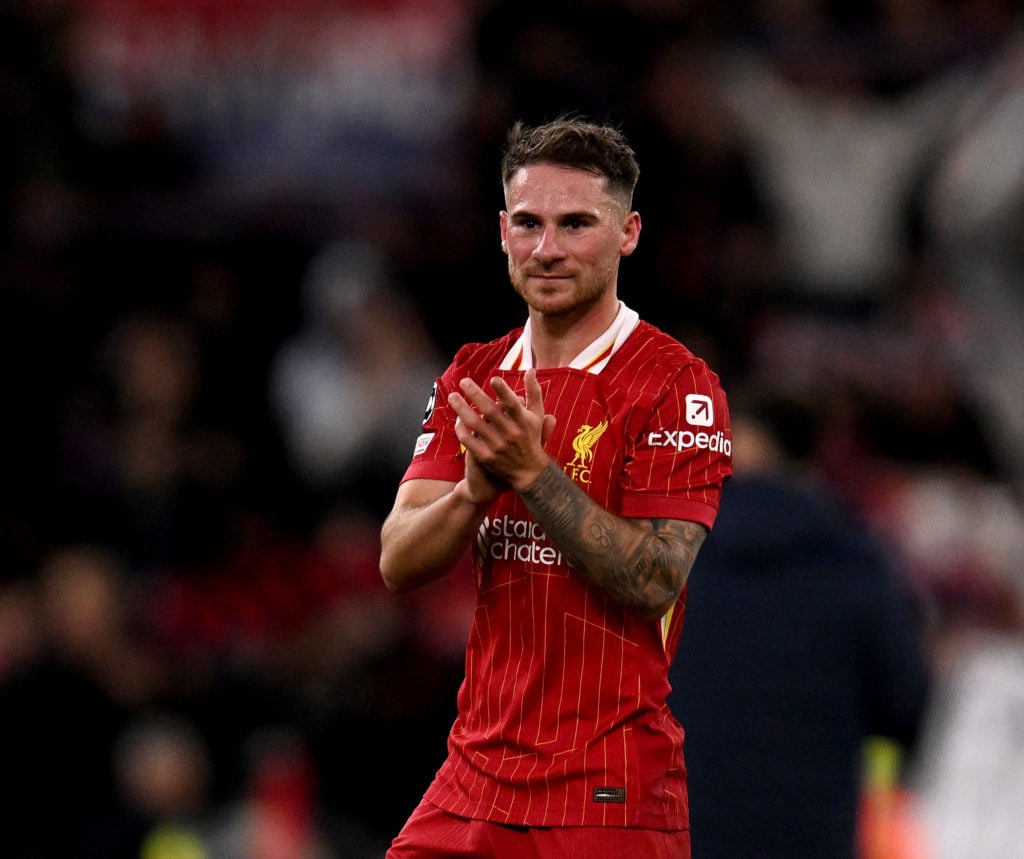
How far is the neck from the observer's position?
3.85 m

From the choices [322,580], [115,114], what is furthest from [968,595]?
[115,114]

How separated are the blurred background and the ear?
4.61m

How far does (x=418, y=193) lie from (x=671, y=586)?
7.79 metres

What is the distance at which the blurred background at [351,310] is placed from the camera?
28.0 feet

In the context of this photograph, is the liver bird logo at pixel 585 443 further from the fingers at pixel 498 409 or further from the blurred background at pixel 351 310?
the blurred background at pixel 351 310

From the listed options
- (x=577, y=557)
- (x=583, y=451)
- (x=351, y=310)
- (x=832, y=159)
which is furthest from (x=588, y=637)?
(x=832, y=159)

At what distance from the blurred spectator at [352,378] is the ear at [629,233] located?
5.55 meters

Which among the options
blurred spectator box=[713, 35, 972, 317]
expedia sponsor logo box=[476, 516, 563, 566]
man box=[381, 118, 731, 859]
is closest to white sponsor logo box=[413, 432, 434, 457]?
man box=[381, 118, 731, 859]

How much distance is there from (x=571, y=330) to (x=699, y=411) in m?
0.32

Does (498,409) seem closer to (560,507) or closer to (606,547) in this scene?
(560,507)

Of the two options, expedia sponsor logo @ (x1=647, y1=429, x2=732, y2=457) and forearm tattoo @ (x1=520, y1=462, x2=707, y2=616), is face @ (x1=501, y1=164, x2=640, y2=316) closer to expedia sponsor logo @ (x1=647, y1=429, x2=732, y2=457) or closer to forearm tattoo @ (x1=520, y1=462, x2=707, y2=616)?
expedia sponsor logo @ (x1=647, y1=429, x2=732, y2=457)

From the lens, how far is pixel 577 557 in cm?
352

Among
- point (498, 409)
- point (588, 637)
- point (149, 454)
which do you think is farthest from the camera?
point (149, 454)

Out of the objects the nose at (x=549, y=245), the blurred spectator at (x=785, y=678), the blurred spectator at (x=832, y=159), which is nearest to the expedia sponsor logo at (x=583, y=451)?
the nose at (x=549, y=245)
